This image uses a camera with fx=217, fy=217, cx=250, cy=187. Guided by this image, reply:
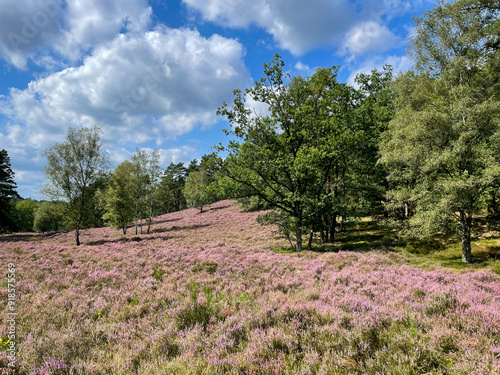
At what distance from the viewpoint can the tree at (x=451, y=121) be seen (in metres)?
11.5

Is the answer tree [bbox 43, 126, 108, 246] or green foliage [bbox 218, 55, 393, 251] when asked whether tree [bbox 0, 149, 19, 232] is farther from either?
green foliage [bbox 218, 55, 393, 251]

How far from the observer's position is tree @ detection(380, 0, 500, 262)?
1149 cm

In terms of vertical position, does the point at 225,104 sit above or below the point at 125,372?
above

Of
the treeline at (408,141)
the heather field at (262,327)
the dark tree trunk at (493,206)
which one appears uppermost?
the treeline at (408,141)

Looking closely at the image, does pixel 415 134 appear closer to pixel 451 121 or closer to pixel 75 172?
pixel 451 121

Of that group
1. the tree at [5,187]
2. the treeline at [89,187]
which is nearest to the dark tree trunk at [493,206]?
the treeline at [89,187]

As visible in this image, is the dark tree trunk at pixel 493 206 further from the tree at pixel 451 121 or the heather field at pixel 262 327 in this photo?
the heather field at pixel 262 327

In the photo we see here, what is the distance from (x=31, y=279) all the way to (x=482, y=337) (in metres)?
14.8

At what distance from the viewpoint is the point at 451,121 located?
12453 mm

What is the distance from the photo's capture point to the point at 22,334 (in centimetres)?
493

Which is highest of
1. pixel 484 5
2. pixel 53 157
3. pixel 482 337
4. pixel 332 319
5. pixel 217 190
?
pixel 484 5

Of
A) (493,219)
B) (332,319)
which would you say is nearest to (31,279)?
(332,319)

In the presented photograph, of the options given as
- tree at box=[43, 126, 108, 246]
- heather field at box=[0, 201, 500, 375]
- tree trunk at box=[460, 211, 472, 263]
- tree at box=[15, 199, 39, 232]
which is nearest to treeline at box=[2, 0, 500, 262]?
tree trunk at box=[460, 211, 472, 263]

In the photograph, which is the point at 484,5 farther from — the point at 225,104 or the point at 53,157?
the point at 53,157
